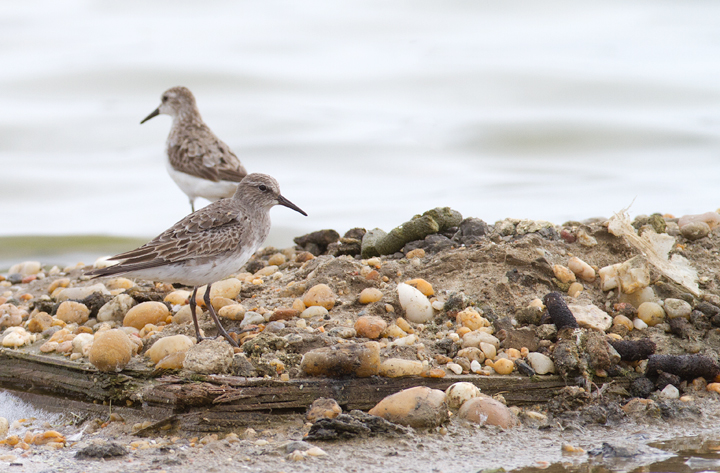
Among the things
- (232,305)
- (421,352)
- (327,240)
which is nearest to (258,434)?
(421,352)

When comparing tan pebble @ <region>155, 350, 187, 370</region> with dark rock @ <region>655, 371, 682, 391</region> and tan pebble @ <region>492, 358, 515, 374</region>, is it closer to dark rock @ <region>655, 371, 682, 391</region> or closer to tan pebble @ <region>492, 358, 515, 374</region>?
tan pebble @ <region>492, 358, 515, 374</region>

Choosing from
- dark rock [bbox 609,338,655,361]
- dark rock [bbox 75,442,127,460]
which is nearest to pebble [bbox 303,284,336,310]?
dark rock [bbox 75,442,127,460]

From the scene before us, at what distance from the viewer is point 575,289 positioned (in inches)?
200

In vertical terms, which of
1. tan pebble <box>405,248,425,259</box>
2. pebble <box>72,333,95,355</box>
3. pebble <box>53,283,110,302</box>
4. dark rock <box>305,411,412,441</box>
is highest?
tan pebble <box>405,248,425,259</box>

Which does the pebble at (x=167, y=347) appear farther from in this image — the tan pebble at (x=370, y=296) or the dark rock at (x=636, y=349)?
the dark rock at (x=636, y=349)

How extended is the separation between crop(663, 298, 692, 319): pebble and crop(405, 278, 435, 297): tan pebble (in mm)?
1519

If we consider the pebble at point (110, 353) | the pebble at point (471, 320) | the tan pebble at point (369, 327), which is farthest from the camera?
the pebble at point (471, 320)

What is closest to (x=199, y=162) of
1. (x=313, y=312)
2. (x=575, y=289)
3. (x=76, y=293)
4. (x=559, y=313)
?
(x=76, y=293)

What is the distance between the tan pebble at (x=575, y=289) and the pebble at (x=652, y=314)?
41 cm

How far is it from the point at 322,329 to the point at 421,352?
64 centimetres

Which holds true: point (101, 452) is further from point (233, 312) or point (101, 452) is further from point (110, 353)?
point (233, 312)

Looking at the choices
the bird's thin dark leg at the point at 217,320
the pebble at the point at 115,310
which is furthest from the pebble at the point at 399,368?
the pebble at the point at 115,310

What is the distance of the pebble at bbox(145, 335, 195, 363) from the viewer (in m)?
4.66

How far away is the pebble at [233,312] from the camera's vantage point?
5180 millimetres
